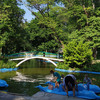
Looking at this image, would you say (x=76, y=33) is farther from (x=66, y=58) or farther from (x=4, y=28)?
(x=4, y=28)

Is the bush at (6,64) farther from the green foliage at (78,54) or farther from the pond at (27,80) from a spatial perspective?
the green foliage at (78,54)

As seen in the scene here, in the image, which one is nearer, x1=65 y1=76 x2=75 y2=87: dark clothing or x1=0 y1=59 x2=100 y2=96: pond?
x1=65 y1=76 x2=75 y2=87: dark clothing

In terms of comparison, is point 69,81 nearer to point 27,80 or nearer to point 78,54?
point 27,80

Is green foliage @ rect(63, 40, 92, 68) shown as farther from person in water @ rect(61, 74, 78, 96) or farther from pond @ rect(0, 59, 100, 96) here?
person in water @ rect(61, 74, 78, 96)

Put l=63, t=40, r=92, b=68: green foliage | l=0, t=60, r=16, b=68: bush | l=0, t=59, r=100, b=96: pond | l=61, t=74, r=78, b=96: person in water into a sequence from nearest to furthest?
l=61, t=74, r=78, b=96: person in water < l=0, t=59, r=100, b=96: pond < l=63, t=40, r=92, b=68: green foliage < l=0, t=60, r=16, b=68: bush

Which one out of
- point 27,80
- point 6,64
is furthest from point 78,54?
point 6,64

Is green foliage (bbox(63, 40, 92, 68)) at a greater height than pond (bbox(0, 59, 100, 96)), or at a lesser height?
greater

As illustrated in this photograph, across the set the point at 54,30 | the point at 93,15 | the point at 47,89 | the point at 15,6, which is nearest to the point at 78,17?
the point at 93,15

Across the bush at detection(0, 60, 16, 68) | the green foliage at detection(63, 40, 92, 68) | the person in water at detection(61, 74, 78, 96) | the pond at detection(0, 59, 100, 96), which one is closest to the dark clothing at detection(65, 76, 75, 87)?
the person in water at detection(61, 74, 78, 96)

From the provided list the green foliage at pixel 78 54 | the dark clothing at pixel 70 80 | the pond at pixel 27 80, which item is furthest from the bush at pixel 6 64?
the dark clothing at pixel 70 80

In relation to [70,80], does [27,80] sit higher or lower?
lower

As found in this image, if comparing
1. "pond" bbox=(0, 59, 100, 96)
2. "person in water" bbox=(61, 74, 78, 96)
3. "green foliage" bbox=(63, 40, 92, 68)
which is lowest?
"pond" bbox=(0, 59, 100, 96)

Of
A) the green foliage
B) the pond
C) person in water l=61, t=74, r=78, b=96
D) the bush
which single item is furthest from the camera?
the bush

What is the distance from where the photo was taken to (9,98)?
1086 centimetres
